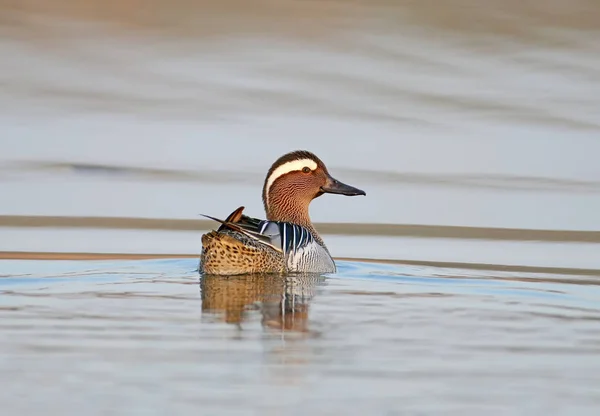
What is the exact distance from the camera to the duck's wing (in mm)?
9070

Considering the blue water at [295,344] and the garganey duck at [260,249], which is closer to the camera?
the blue water at [295,344]

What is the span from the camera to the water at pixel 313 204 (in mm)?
5898

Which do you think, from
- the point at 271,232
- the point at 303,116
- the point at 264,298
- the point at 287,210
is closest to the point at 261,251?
the point at 271,232

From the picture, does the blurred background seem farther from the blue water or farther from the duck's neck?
the blue water

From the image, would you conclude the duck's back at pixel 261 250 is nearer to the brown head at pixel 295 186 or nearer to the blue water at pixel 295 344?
the blue water at pixel 295 344

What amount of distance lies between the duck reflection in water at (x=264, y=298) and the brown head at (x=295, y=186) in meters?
1.23

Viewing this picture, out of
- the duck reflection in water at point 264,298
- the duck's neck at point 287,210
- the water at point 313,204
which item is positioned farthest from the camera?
the duck's neck at point 287,210

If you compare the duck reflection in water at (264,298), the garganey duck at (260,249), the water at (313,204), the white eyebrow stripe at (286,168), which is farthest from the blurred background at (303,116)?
the duck reflection in water at (264,298)

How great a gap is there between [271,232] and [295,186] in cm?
108

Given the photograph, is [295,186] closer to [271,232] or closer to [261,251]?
[271,232]

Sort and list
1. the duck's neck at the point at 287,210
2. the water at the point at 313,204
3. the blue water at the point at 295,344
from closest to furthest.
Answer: the blue water at the point at 295,344 → the water at the point at 313,204 → the duck's neck at the point at 287,210

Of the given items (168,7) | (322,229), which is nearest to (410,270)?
(322,229)

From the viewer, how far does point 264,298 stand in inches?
316

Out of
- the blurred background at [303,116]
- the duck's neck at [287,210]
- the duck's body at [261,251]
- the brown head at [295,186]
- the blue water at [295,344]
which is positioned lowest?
the blue water at [295,344]
